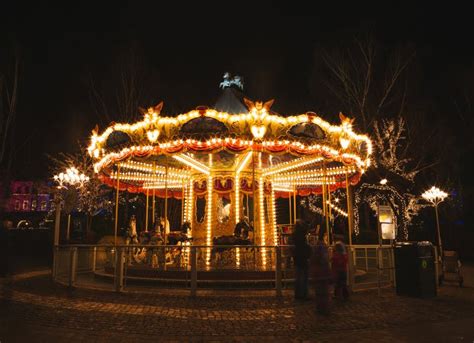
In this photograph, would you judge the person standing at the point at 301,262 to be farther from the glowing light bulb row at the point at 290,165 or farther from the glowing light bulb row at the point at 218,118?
the glowing light bulb row at the point at 290,165

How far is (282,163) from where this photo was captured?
48.5 ft

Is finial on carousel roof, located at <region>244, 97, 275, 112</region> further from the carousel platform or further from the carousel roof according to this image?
the carousel platform

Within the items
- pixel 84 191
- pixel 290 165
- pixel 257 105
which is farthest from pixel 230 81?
pixel 84 191

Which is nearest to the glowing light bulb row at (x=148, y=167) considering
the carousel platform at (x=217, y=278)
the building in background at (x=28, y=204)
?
the carousel platform at (x=217, y=278)

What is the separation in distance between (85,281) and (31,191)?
51757 mm

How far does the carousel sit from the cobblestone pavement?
82.0 inches

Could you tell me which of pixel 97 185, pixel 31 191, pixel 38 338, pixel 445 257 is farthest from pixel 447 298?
pixel 31 191

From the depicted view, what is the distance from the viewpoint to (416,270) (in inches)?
339

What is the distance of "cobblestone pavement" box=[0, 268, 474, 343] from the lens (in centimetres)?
559

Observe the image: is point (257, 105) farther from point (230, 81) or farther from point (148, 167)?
point (148, 167)

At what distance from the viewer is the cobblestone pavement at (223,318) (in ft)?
18.3

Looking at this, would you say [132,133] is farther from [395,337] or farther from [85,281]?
[395,337]

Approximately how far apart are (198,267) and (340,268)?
13.2 ft

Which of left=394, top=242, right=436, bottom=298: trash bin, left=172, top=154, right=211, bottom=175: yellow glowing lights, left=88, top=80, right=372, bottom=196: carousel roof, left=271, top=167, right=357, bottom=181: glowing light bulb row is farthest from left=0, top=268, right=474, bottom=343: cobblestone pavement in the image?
left=271, top=167, right=357, bottom=181: glowing light bulb row
